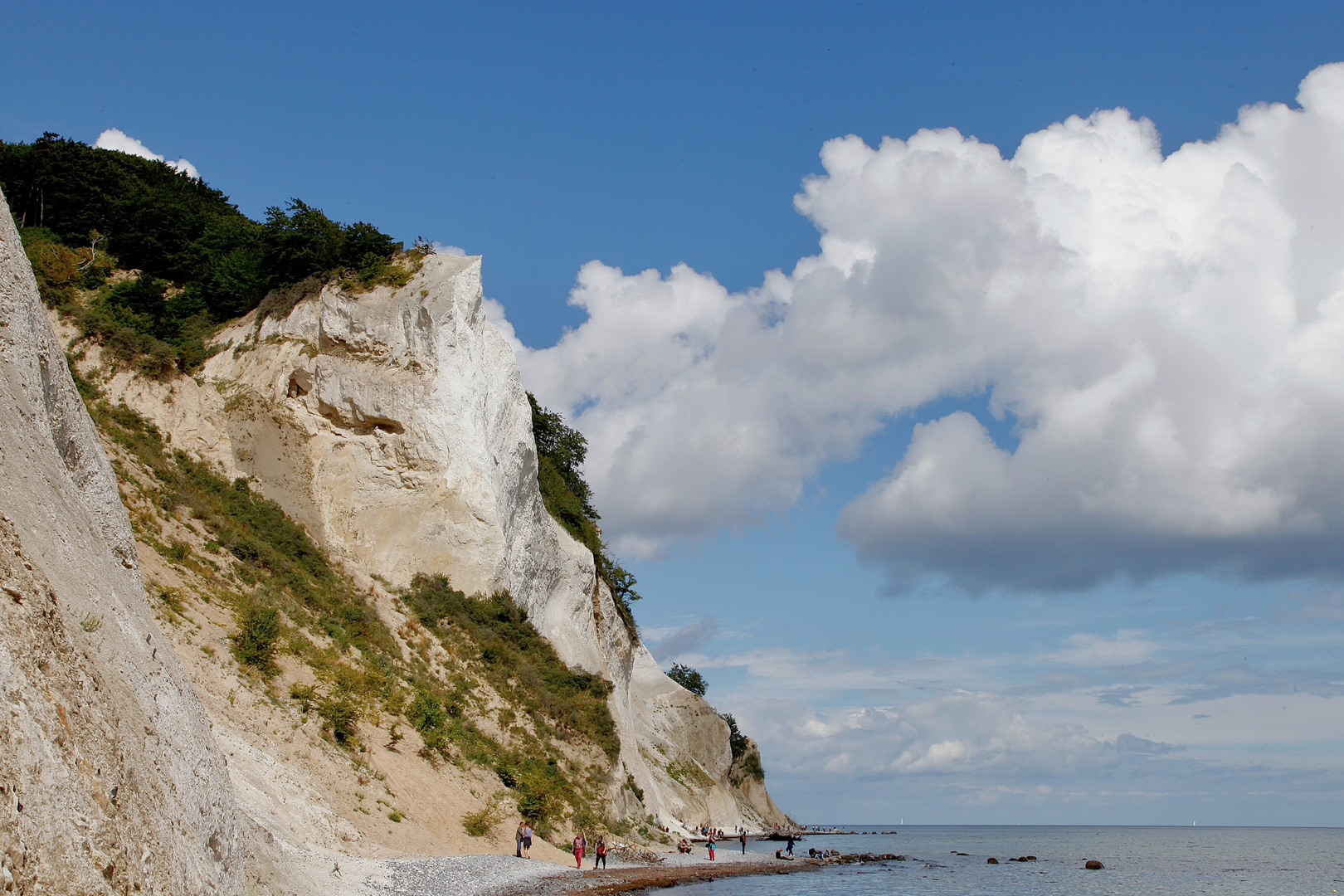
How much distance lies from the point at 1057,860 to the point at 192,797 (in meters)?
67.0

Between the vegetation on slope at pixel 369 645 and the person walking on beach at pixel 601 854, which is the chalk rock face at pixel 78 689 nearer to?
the vegetation on slope at pixel 369 645

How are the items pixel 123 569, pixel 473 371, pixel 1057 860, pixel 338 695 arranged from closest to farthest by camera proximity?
pixel 123 569 < pixel 338 695 < pixel 473 371 < pixel 1057 860

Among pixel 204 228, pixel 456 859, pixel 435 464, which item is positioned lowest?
pixel 456 859

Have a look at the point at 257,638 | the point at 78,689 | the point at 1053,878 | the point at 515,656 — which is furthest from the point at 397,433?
the point at 1053,878

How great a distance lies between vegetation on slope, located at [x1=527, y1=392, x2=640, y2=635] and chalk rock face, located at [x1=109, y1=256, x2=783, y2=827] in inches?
230

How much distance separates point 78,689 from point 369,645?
17.9 meters

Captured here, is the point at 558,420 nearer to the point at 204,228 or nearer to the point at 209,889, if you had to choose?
the point at 204,228

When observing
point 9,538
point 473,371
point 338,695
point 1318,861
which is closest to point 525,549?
point 473,371

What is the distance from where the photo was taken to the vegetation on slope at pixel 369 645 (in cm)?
2173

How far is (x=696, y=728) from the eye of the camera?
208ft

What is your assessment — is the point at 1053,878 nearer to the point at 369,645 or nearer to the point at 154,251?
the point at 369,645

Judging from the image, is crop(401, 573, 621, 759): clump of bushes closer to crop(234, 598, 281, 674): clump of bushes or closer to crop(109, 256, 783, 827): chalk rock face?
crop(109, 256, 783, 827): chalk rock face

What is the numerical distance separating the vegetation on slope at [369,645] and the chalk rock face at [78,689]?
1020cm

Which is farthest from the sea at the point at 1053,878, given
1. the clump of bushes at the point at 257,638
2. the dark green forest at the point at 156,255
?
the dark green forest at the point at 156,255
